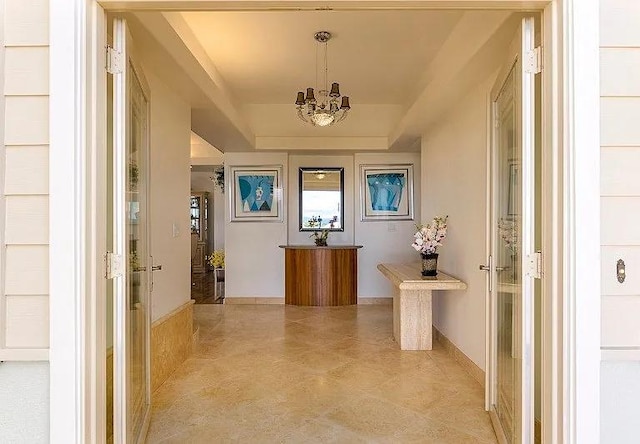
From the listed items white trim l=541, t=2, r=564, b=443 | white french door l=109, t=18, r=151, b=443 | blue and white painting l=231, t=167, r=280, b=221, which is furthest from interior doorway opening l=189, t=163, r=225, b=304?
white trim l=541, t=2, r=564, b=443

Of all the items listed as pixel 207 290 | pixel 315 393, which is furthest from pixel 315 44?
pixel 207 290

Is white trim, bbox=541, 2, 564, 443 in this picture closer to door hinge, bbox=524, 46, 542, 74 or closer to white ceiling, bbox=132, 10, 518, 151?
door hinge, bbox=524, 46, 542, 74

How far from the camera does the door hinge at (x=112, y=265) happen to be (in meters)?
1.66

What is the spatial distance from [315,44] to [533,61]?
2585mm

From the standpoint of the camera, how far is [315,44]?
3.96 metres

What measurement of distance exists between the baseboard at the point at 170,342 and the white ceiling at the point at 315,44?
7.62 feet


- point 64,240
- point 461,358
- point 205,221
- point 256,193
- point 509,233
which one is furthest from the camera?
point 205,221

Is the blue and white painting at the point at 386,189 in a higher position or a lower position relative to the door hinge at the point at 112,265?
higher

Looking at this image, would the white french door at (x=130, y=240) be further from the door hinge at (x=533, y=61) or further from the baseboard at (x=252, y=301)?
the baseboard at (x=252, y=301)

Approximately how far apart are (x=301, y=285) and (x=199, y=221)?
528 centimetres

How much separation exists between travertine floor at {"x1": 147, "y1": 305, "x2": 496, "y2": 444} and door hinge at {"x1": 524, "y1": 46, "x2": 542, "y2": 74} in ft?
6.53

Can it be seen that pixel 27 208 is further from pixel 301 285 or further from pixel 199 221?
pixel 199 221

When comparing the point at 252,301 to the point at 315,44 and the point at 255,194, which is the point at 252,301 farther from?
the point at 315,44

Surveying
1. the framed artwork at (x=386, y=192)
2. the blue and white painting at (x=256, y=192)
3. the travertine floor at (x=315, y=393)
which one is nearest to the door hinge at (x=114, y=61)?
the travertine floor at (x=315, y=393)
